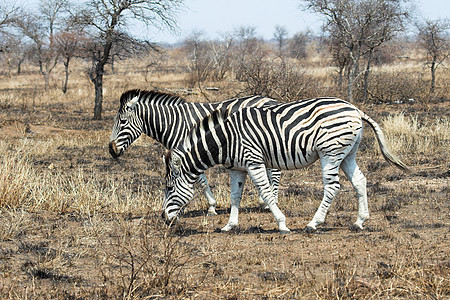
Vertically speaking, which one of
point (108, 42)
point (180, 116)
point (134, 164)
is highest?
point (108, 42)

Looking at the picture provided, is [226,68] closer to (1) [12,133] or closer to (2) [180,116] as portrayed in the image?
(1) [12,133]

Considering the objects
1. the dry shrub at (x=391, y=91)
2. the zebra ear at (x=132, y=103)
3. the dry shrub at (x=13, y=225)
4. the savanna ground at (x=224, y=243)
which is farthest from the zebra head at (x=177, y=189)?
the dry shrub at (x=391, y=91)

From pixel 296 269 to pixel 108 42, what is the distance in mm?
18007

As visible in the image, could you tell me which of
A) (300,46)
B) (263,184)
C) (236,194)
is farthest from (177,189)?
(300,46)

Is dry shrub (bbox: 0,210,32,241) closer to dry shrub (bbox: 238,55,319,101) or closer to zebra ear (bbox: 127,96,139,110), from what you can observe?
zebra ear (bbox: 127,96,139,110)

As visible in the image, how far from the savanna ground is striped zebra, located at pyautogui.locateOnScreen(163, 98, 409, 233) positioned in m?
0.51

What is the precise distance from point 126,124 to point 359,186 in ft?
13.9

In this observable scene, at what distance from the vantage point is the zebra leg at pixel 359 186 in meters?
6.61

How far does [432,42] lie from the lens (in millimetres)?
26672

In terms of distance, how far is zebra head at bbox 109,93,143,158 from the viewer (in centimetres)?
857

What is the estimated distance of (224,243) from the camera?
6.05 metres

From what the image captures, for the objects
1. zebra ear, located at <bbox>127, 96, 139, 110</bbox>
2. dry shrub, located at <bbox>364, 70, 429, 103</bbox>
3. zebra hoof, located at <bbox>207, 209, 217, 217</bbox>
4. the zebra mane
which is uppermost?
dry shrub, located at <bbox>364, 70, 429, 103</bbox>

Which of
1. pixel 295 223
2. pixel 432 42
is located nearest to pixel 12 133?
pixel 295 223

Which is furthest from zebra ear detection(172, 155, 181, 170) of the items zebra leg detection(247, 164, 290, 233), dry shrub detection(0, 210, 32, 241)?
dry shrub detection(0, 210, 32, 241)
